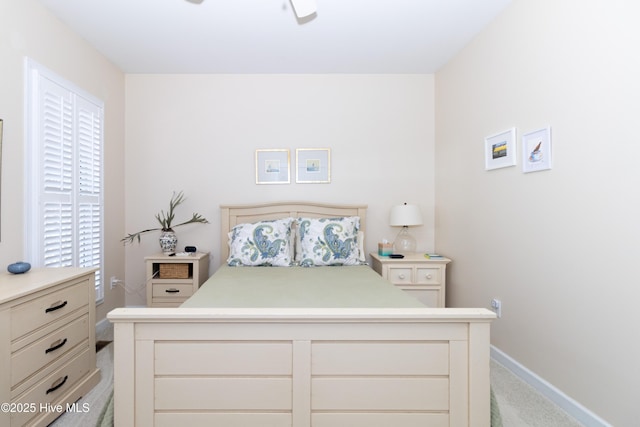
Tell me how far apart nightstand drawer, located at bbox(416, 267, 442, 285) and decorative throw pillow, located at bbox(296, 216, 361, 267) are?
0.57 meters

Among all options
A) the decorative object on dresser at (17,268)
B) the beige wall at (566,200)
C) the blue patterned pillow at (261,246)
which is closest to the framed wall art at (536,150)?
the beige wall at (566,200)

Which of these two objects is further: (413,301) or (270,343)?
(413,301)

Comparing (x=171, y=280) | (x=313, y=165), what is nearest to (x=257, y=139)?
A: (x=313, y=165)

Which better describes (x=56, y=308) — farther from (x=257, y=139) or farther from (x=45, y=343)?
(x=257, y=139)

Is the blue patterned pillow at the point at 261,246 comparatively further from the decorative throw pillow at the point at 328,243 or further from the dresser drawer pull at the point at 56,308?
the dresser drawer pull at the point at 56,308

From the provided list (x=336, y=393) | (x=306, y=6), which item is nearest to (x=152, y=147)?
(x=306, y=6)

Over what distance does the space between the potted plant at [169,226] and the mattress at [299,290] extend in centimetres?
73

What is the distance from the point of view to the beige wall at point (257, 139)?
330 centimetres

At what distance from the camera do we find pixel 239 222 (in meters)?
3.26

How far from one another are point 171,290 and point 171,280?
90 millimetres

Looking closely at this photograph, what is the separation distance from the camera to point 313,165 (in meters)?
3.34

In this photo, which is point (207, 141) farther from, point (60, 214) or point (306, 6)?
point (306, 6)

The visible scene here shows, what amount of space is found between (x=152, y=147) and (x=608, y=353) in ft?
12.6

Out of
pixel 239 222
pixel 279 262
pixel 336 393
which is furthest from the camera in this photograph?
pixel 239 222
